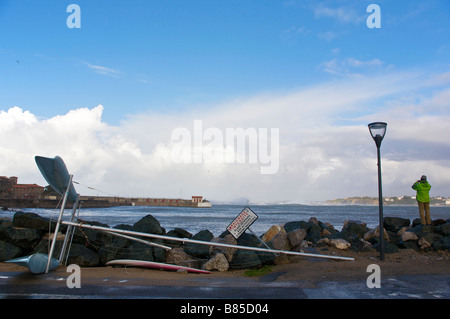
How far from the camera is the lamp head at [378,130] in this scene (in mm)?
10188

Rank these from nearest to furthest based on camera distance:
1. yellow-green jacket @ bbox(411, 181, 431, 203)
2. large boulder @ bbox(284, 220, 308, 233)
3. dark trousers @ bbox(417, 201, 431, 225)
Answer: yellow-green jacket @ bbox(411, 181, 431, 203) < dark trousers @ bbox(417, 201, 431, 225) < large boulder @ bbox(284, 220, 308, 233)

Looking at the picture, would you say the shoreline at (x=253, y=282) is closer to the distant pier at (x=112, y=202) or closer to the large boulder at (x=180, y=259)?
the large boulder at (x=180, y=259)

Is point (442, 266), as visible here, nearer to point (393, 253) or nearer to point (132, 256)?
point (393, 253)

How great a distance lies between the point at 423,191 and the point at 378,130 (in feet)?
17.0

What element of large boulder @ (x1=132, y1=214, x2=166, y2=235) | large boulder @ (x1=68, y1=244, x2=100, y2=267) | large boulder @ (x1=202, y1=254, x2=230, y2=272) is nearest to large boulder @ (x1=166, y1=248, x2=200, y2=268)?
large boulder @ (x1=202, y1=254, x2=230, y2=272)

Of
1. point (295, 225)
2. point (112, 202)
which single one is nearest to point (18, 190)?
point (112, 202)

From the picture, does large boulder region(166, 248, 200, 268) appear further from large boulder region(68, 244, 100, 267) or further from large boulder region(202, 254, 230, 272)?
large boulder region(68, 244, 100, 267)

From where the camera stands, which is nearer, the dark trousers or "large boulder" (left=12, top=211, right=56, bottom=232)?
"large boulder" (left=12, top=211, right=56, bottom=232)

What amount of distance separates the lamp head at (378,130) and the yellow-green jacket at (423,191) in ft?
16.4


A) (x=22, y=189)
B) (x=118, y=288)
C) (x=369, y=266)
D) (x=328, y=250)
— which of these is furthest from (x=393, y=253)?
(x=22, y=189)

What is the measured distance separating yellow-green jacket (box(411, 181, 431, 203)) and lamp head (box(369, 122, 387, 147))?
5.00 metres

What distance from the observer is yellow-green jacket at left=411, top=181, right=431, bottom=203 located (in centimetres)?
1377

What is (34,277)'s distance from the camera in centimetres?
725
